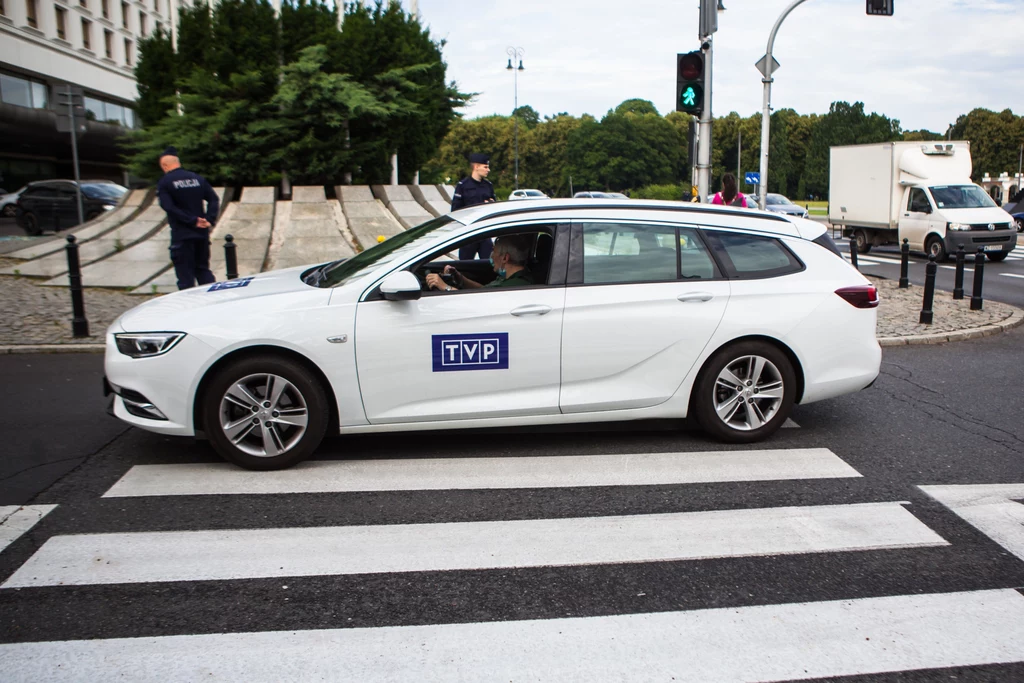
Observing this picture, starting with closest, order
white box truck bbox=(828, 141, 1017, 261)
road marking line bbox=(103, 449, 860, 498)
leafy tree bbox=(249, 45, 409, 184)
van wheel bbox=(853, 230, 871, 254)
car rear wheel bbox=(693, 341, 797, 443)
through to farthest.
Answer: road marking line bbox=(103, 449, 860, 498) → car rear wheel bbox=(693, 341, 797, 443) → leafy tree bbox=(249, 45, 409, 184) → white box truck bbox=(828, 141, 1017, 261) → van wheel bbox=(853, 230, 871, 254)

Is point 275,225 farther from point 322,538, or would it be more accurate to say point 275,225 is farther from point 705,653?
point 705,653

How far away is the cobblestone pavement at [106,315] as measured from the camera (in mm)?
9654

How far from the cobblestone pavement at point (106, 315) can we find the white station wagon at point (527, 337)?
14.8 feet

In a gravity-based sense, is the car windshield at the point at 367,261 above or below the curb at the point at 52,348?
above

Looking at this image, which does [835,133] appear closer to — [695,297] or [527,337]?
[695,297]

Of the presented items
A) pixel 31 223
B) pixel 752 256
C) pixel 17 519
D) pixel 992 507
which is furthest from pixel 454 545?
pixel 31 223

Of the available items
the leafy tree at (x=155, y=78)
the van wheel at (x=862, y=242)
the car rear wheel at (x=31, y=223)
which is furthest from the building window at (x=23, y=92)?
the van wheel at (x=862, y=242)

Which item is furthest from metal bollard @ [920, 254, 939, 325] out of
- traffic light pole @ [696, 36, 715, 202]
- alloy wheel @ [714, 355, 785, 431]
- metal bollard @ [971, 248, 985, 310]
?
alloy wheel @ [714, 355, 785, 431]

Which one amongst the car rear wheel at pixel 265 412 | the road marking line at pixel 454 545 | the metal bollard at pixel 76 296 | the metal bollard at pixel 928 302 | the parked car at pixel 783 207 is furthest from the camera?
the parked car at pixel 783 207

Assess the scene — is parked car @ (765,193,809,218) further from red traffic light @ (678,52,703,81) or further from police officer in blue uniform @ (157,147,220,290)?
police officer in blue uniform @ (157,147,220,290)

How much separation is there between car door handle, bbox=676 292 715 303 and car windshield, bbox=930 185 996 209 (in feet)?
59.5

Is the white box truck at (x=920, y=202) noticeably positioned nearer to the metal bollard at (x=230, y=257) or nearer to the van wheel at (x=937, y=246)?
the van wheel at (x=937, y=246)

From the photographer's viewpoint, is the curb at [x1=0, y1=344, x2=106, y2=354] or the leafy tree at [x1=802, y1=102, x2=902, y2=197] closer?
the curb at [x1=0, y1=344, x2=106, y2=354]

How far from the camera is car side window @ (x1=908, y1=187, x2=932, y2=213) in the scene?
2145 centimetres
